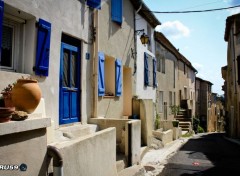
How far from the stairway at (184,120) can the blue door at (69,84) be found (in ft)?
59.1

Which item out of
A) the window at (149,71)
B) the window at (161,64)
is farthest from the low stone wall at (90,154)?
the window at (161,64)

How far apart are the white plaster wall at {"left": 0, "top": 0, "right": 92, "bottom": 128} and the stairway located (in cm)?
1754

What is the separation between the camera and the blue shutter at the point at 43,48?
5812 mm

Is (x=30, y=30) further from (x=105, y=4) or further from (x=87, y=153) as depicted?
(x=105, y=4)

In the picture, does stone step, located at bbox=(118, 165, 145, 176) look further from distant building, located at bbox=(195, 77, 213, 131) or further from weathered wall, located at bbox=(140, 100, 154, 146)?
distant building, located at bbox=(195, 77, 213, 131)

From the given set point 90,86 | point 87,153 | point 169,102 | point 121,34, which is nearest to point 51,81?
point 90,86

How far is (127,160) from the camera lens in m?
7.18

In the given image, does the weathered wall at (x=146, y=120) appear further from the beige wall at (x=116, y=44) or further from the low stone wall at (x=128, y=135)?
the low stone wall at (x=128, y=135)

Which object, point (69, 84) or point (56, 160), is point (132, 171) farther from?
point (56, 160)

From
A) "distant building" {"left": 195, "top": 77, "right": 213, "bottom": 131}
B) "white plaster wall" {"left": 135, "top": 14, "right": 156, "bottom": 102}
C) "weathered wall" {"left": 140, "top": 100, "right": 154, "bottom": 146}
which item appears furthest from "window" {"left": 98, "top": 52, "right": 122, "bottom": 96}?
"distant building" {"left": 195, "top": 77, "right": 213, "bottom": 131}

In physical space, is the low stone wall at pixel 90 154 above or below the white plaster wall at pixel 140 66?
below

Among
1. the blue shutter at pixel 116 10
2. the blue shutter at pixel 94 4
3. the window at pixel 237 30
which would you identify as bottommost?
the blue shutter at pixel 94 4

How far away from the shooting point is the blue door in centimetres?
706

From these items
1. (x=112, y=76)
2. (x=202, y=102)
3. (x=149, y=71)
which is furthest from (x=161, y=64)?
(x=202, y=102)
